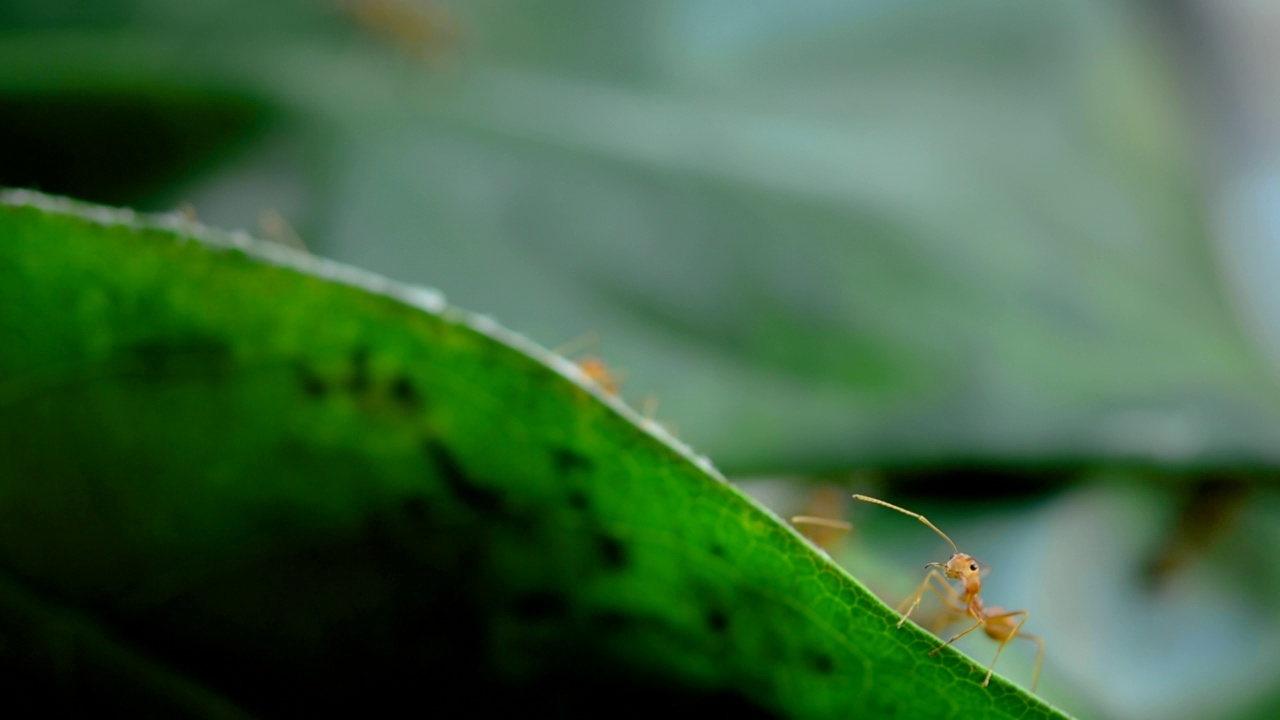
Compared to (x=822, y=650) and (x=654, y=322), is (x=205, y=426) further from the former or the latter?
A: (x=654, y=322)

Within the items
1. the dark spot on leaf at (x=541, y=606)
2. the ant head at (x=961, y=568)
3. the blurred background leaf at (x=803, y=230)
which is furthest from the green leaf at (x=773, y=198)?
the dark spot on leaf at (x=541, y=606)

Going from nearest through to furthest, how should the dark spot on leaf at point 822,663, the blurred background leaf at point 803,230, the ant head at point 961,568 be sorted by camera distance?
the dark spot on leaf at point 822,663 < the ant head at point 961,568 < the blurred background leaf at point 803,230

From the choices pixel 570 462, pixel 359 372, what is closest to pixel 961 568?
pixel 570 462

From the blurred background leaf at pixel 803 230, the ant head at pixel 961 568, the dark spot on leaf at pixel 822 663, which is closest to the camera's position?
the dark spot on leaf at pixel 822 663

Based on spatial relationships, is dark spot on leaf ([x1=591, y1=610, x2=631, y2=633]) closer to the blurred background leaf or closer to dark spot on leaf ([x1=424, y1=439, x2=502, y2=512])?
dark spot on leaf ([x1=424, y1=439, x2=502, y2=512])

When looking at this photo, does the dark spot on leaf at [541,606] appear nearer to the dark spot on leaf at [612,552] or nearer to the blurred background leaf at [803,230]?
the dark spot on leaf at [612,552]

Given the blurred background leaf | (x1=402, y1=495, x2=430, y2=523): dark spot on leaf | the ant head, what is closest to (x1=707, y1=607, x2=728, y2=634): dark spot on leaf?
(x1=402, y1=495, x2=430, y2=523): dark spot on leaf

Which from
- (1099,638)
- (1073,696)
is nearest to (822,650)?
(1073,696)

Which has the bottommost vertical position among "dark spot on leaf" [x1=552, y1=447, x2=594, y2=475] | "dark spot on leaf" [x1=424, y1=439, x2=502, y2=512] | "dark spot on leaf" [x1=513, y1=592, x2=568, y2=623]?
"dark spot on leaf" [x1=513, y1=592, x2=568, y2=623]
